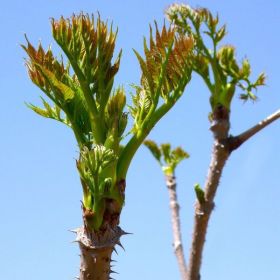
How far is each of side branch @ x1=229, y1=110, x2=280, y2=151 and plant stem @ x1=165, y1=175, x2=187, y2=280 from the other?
0.98 metres

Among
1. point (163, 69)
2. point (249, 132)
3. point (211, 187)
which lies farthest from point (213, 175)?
point (163, 69)

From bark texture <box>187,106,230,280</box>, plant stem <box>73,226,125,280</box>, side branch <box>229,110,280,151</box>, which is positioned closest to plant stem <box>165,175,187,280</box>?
bark texture <box>187,106,230,280</box>

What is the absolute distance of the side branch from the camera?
3074mm

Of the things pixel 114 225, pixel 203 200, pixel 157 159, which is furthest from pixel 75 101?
pixel 157 159

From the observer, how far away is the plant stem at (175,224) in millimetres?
3991

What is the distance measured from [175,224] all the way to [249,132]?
1.42 metres

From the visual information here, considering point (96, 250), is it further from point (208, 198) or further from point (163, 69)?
point (208, 198)

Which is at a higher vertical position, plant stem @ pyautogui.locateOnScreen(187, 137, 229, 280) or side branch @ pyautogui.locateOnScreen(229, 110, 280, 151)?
side branch @ pyautogui.locateOnScreen(229, 110, 280, 151)

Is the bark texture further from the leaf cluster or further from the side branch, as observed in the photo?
the leaf cluster

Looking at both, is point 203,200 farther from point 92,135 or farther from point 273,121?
point 92,135

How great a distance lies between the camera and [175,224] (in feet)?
14.4

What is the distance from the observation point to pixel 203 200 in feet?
10.6

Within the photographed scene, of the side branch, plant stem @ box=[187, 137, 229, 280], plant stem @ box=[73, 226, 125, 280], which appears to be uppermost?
the side branch

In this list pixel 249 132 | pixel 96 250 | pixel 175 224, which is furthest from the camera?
pixel 175 224
